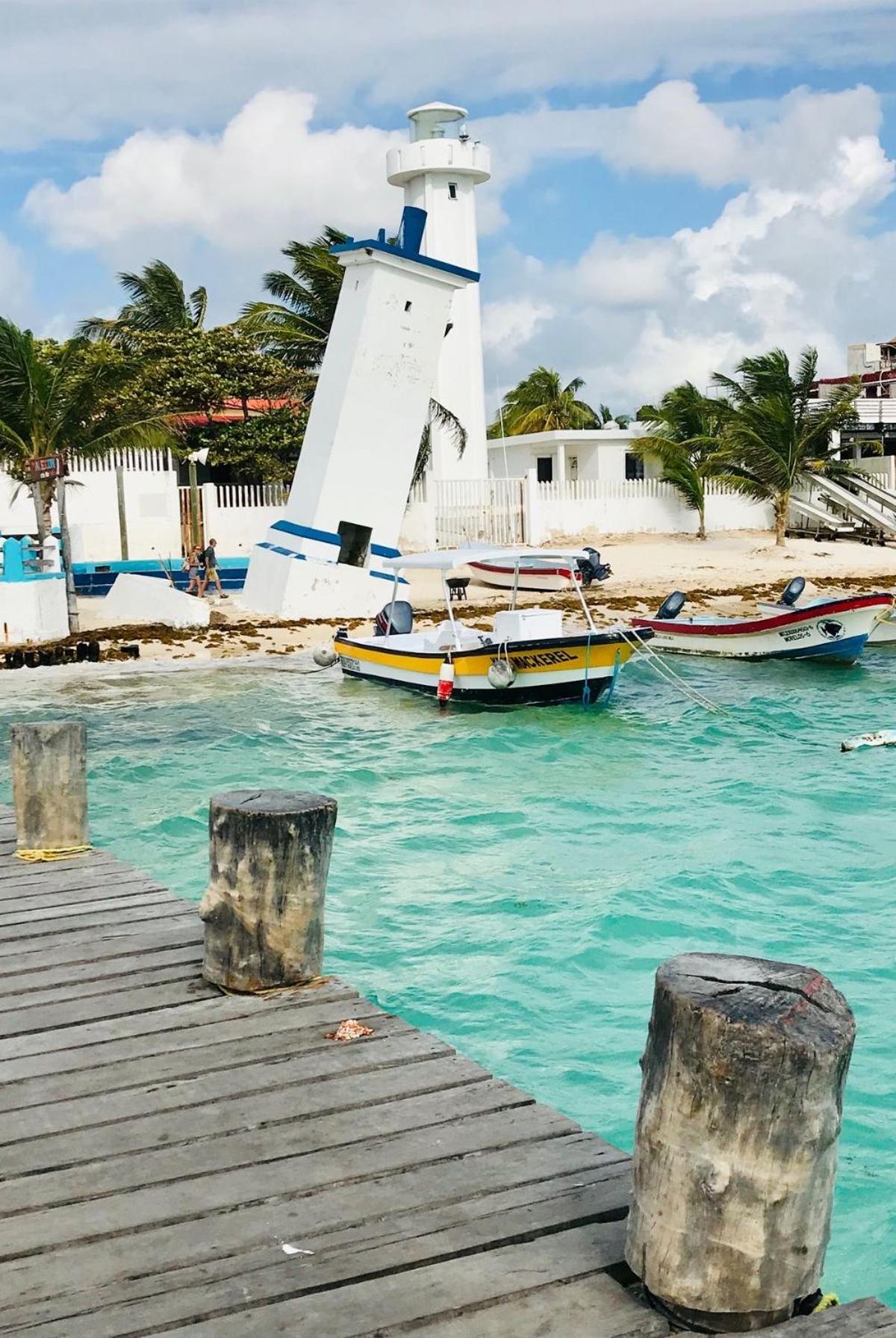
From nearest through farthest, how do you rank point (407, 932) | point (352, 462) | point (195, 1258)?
point (195, 1258)
point (407, 932)
point (352, 462)

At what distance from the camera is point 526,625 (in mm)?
18297

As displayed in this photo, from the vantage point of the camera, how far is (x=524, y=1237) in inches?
147

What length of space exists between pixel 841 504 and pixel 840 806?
97.0 feet

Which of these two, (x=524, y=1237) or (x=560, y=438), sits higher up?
(x=560, y=438)

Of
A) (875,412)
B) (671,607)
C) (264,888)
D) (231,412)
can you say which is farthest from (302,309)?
(264,888)

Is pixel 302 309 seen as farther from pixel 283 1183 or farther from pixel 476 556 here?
pixel 283 1183

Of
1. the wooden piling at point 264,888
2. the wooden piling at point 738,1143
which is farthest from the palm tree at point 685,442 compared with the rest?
the wooden piling at point 738,1143

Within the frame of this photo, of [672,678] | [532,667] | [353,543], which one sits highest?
[353,543]

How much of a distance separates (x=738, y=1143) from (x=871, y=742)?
45.5 feet

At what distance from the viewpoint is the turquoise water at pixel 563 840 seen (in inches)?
329

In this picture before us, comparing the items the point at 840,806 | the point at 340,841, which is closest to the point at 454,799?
the point at 340,841

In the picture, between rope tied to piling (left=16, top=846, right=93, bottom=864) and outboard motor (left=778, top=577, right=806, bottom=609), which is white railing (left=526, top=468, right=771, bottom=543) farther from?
rope tied to piling (left=16, top=846, right=93, bottom=864)

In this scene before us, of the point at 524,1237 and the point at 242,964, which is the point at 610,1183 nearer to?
the point at 524,1237

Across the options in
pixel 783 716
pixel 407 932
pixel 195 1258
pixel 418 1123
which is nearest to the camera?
pixel 195 1258
